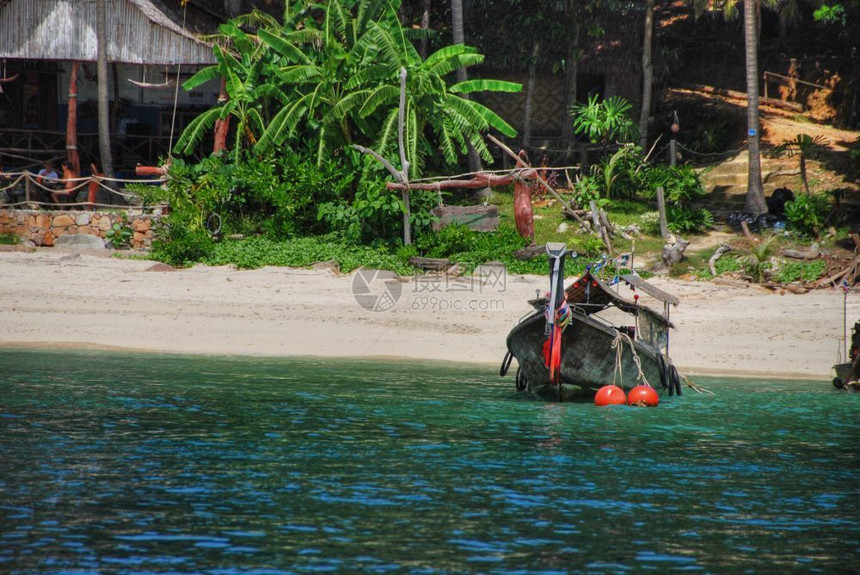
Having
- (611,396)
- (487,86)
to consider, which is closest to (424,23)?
(487,86)

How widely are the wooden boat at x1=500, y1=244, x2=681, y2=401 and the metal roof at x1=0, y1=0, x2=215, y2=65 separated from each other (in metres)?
14.8

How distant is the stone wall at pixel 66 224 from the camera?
24.0 m

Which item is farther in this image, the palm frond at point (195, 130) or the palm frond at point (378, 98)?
the palm frond at point (195, 130)

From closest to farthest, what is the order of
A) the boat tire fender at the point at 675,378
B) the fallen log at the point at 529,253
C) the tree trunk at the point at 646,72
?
the boat tire fender at the point at 675,378
the fallen log at the point at 529,253
the tree trunk at the point at 646,72

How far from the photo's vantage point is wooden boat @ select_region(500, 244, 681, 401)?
14.6 meters

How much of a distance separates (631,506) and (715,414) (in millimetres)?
5206

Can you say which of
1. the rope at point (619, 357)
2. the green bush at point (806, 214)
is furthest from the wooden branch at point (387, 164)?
the rope at point (619, 357)

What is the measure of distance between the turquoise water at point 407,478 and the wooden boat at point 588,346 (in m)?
0.51

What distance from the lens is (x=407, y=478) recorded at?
1043 cm

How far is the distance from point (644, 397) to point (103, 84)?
17.3 meters

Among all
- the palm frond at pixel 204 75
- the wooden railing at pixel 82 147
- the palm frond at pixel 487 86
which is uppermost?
the palm frond at pixel 204 75

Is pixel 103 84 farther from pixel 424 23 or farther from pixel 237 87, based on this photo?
pixel 424 23

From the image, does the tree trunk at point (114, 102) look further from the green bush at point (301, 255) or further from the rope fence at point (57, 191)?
the green bush at point (301, 255)

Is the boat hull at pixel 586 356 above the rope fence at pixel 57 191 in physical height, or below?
below
